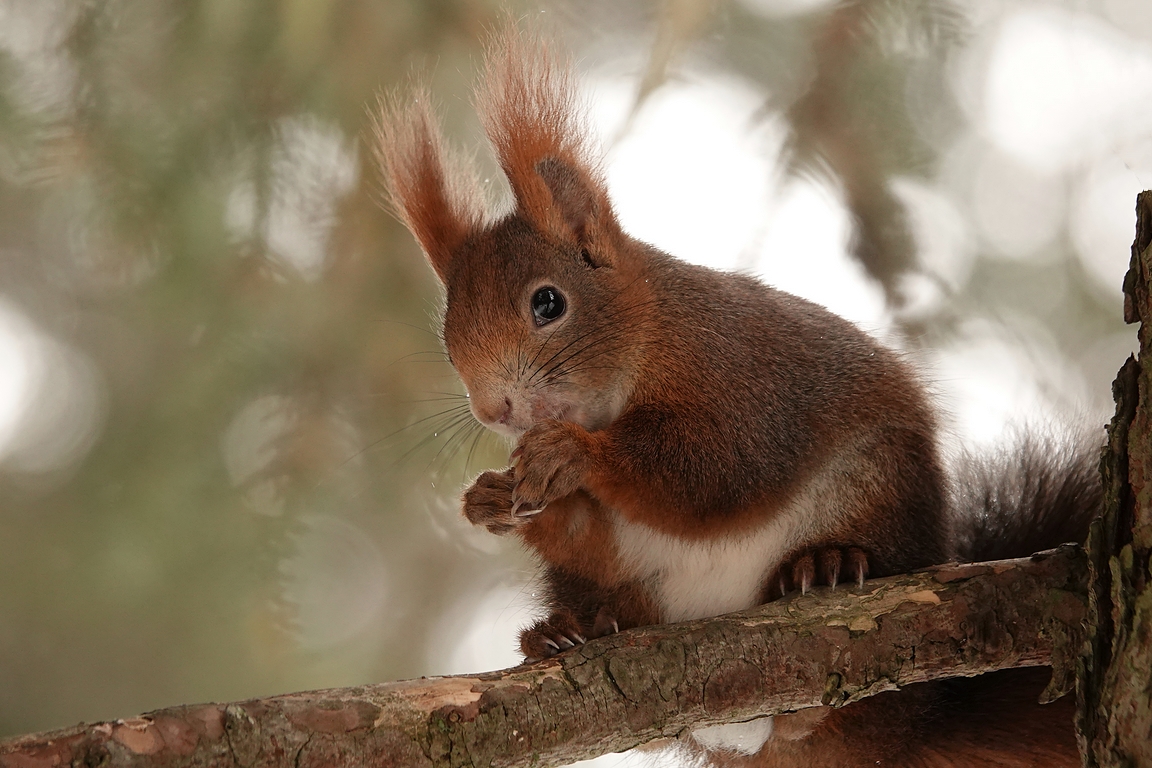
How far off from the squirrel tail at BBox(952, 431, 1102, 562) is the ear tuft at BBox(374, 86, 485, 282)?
105cm

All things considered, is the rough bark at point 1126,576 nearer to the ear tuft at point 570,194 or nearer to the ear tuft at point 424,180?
the ear tuft at point 570,194

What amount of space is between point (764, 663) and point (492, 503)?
497 mm

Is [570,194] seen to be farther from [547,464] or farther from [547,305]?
[547,464]

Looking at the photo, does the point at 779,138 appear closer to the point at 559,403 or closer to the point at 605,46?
the point at 605,46

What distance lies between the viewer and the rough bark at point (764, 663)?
4.37 feet

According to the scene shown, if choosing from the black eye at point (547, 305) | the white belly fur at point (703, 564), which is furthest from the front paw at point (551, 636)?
the black eye at point (547, 305)

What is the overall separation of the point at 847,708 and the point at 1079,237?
1.26 metres

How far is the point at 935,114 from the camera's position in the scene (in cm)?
229

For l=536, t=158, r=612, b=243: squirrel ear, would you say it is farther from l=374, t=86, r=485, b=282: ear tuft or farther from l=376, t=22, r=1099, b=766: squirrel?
l=374, t=86, r=485, b=282: ear tuft

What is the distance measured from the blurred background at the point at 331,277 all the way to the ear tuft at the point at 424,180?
0.16 meters

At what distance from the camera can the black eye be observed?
1.85m

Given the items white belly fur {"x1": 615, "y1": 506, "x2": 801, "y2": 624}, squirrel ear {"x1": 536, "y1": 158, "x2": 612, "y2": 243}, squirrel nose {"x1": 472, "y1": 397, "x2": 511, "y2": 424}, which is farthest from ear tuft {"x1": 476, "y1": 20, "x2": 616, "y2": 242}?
white belly fur {"x1": 615, "y1": 506, "x2": 801, "y2": 624}

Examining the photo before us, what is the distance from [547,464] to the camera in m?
1.59

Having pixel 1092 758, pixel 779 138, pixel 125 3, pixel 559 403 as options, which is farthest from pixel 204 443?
pixel 1092 758
